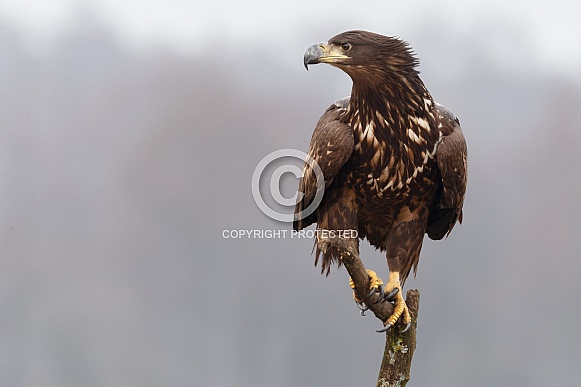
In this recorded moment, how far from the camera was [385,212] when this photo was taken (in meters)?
6.21

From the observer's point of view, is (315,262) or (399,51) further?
(315,262)

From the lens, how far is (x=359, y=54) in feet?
19.0

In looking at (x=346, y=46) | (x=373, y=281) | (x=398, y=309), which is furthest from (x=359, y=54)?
(x=398, y=309)

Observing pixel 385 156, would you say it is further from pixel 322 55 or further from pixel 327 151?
pixel 322 55

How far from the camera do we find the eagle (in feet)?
19.2

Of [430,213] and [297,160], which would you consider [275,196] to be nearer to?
[297,160]

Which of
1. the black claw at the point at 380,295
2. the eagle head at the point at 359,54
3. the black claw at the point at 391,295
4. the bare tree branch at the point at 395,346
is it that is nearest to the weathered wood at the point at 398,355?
the bare tree branch at the point at 395,346

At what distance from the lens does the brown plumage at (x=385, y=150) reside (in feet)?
19.2

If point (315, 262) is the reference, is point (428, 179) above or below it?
above

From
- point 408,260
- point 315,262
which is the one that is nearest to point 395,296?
point 408,260

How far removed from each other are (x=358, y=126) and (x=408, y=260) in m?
1.08

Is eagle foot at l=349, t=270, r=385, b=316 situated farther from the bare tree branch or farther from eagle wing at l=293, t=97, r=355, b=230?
eagle wing at l=293, t=97, r=355, b=230

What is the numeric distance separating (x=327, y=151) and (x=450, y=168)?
2.92 ft

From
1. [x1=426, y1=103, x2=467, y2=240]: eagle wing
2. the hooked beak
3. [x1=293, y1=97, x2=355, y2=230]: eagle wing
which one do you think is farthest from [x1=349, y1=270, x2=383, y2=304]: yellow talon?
the hooked beak
